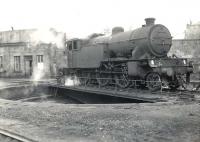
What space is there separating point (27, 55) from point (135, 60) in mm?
24588

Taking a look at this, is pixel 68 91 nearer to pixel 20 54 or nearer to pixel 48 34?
pixel 48 34

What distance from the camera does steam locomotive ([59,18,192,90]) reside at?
52.5ft

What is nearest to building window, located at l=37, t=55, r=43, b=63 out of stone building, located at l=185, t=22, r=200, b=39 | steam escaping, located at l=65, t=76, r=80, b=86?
steam escaping, located at l=65, t=76, r=80, b=86

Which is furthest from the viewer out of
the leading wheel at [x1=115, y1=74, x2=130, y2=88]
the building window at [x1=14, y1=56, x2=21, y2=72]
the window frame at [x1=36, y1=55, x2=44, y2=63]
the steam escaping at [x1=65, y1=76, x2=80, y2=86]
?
the building window at [x1=14, y1=56, x2=21, y2=72]

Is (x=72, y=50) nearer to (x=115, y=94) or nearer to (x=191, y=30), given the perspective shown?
(x=115, y=94)

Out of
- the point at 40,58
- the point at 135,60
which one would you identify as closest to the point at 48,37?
the point at 40,58

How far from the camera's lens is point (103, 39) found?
20312mm

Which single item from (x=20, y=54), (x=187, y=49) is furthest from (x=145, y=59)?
(x=20, y=54)

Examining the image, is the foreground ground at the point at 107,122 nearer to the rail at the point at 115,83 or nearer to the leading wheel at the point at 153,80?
the leading wheel at the point at 153,80

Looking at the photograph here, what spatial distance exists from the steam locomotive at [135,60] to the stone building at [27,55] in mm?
15409

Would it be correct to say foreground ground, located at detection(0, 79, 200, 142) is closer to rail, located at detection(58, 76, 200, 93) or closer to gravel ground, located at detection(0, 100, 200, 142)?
gravel ground, located at detection(0, 100, 200, 142)

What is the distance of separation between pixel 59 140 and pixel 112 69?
11.0 meters

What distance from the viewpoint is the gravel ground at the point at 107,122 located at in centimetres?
788

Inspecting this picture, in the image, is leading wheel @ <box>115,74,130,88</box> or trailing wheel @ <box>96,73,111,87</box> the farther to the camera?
trailing wheel @ <box>96,73,111,87</box>
